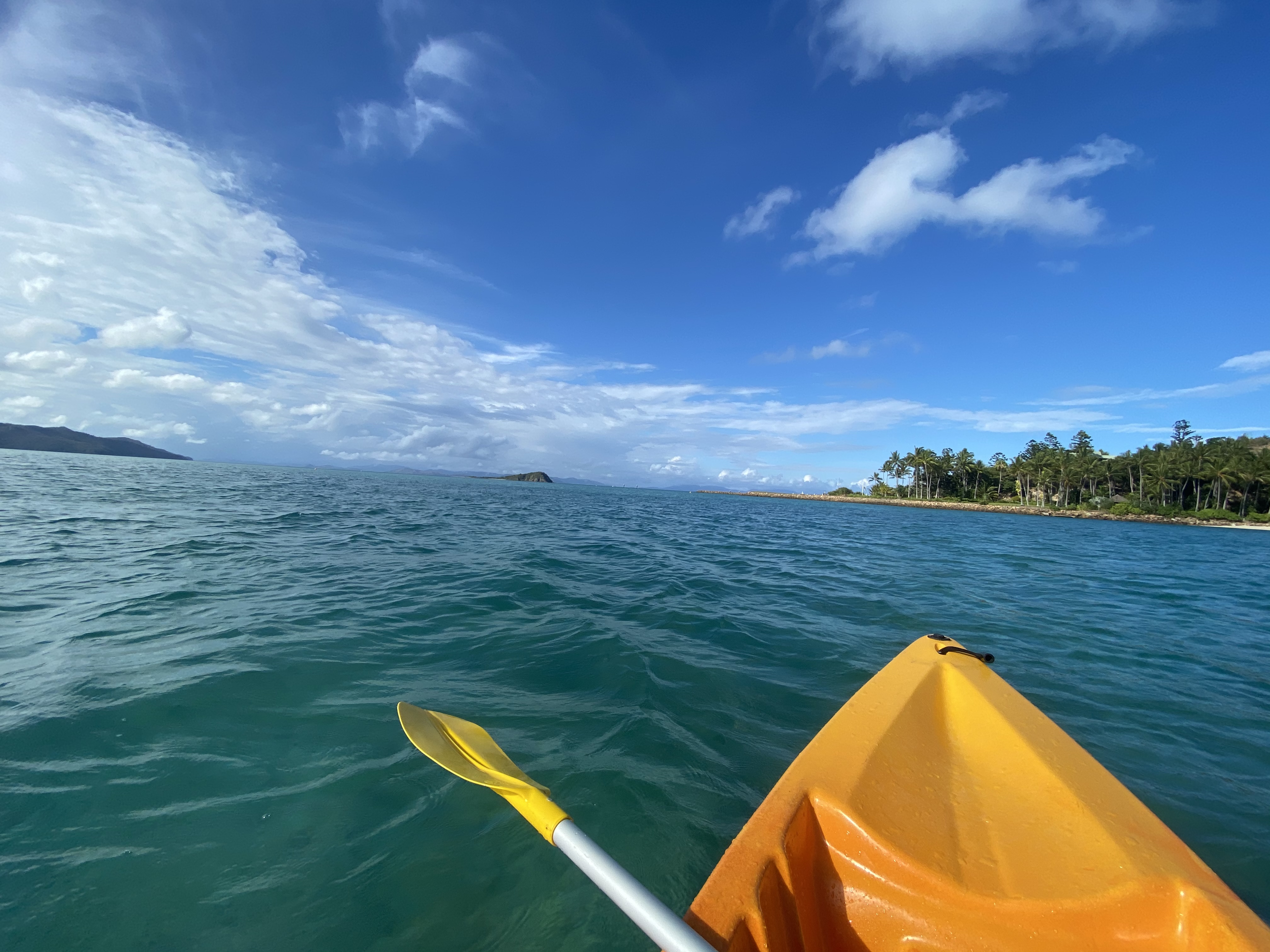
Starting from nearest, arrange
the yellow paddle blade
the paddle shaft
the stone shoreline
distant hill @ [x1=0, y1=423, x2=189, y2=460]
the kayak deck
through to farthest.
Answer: the paddle shaft, the kayak deck, the yellow paddle blade, the stone shoreline, distant hill @ [x1=0, y1=423, x2=189, y2=460]

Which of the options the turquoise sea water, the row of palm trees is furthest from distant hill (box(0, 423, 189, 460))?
the row of palm trees

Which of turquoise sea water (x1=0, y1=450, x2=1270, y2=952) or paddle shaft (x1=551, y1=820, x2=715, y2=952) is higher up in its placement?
paddle shaft (x1=551, y1=820, x2=715, y2=952)

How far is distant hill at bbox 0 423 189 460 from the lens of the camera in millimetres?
134000

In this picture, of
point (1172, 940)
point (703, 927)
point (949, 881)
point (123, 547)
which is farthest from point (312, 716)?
point (123, 547)

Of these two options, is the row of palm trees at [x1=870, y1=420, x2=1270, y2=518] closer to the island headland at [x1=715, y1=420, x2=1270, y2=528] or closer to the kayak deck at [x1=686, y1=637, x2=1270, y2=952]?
the island headland at [x1=715, y1=420, x2=1270, y2=528]

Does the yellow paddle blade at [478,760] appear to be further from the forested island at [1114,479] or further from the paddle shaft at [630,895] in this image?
the forested island at [1114,479]

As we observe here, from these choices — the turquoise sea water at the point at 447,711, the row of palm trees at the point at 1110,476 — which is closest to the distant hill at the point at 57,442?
the turquoise sea water at the point at 447,711

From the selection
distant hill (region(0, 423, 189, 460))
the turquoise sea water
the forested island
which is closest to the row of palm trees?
the forested island

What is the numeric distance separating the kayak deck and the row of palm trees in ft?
285

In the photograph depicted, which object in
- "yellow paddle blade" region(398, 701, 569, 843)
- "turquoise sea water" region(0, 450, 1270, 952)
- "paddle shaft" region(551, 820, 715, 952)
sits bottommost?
"turquoise sea water" region(0, 450, 1270, 952)

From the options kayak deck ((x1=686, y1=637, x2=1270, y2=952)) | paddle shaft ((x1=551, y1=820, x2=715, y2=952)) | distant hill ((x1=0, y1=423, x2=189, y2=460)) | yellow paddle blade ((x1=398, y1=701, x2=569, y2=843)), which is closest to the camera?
paddle shaft ((x1=551, y1=820, x2=715, y2=952))

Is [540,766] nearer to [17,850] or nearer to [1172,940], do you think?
[17,850]

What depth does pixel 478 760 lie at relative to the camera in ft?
10.3

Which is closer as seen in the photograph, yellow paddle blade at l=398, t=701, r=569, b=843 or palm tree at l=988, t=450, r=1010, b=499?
yellow paddle blade at l=398, t=701, r=569, b=843
